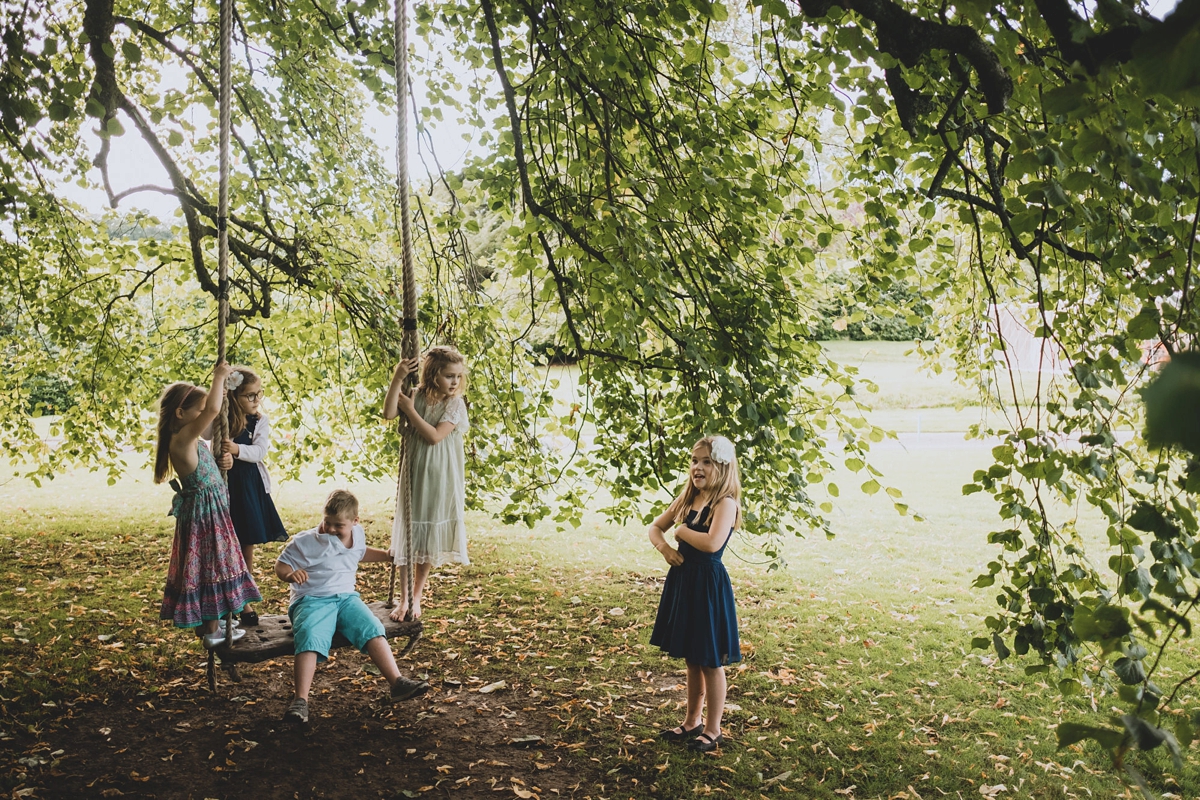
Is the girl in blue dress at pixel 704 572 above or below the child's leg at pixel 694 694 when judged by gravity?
above

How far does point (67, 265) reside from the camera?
6820mm

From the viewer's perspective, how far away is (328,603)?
3.86 metres

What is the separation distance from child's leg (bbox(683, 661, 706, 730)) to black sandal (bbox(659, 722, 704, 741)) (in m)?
0.02

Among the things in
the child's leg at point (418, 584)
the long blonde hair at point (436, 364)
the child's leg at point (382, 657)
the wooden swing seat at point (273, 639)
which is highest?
the long blonde hair at point (436, 364)

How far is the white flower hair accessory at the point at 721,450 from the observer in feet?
11.8

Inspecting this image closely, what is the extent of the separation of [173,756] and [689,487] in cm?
265

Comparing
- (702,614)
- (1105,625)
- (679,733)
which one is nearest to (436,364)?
(702,614)

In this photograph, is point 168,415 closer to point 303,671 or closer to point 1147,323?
point 303,671

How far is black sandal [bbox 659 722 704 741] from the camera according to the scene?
4.01 m

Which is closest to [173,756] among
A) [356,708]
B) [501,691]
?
[356,708]

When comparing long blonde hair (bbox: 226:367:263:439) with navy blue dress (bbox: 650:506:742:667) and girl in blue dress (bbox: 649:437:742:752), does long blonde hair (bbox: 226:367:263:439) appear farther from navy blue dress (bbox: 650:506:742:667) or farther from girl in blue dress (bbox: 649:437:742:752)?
navy blue dress (bbox: 650:506:742:667)

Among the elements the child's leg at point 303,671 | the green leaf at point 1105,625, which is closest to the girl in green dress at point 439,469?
the child's leg at point 303,671

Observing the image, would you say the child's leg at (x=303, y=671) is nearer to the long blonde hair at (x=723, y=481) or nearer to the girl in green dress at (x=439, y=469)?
the girl in green dress at (x=439, y=469)

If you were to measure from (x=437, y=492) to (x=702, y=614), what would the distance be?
1640 mm
